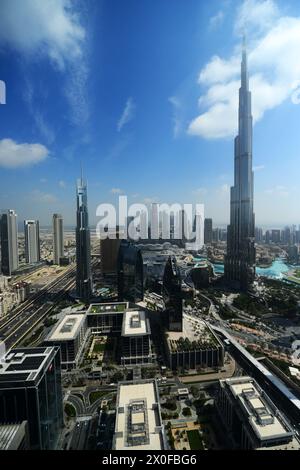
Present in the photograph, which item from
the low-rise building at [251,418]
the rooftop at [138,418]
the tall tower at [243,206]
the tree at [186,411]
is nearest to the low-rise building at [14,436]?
the rooftop at [138,418]

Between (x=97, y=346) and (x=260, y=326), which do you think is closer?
(x=97, y=346)

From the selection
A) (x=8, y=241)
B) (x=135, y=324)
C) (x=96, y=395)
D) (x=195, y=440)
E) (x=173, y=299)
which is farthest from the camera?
(x=8, y=241)

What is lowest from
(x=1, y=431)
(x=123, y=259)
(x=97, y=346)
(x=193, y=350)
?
(x=97, y=346)

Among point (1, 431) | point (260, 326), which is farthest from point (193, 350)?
point (1, 431)

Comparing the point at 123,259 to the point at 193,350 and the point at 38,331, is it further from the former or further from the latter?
the point at 193,350

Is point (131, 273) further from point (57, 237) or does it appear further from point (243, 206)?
point (57, 237)

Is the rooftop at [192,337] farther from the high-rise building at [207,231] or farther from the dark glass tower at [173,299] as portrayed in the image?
the high-rise building at [207,231]

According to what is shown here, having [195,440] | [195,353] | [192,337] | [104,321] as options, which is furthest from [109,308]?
[195,440]

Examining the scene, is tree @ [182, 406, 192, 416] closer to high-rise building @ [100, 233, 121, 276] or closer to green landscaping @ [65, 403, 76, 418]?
green landscaping @ [65, 403, 76, 418]
